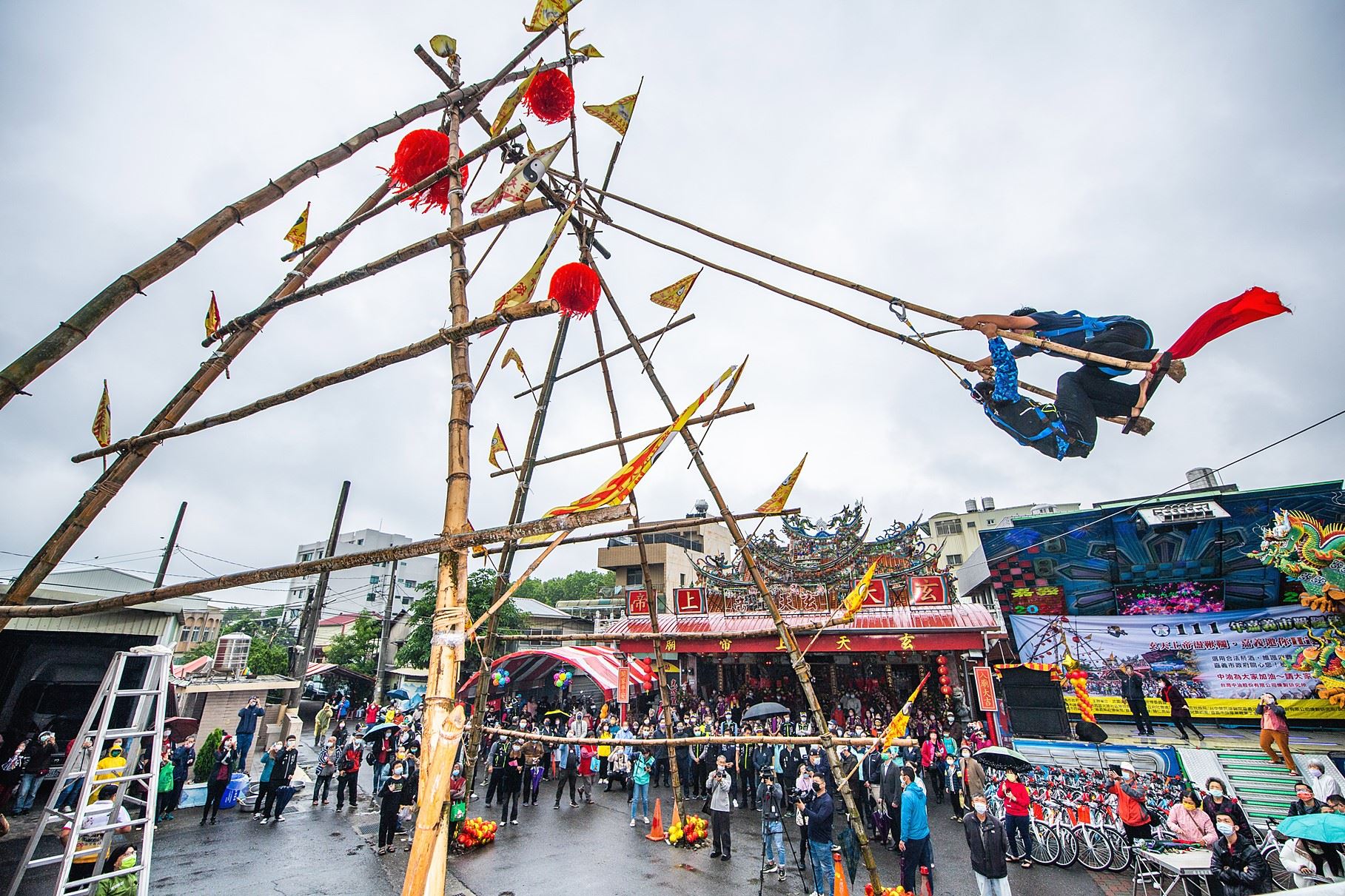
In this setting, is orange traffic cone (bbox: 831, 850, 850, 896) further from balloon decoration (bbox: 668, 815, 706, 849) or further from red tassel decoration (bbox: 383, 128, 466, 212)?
red tassel decoration (bbox: 383, 128, 466, 212)

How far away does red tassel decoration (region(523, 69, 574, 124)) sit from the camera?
224 inches

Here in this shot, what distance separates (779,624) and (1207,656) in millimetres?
13598

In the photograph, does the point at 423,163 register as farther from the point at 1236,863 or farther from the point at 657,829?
the point at 1236,863

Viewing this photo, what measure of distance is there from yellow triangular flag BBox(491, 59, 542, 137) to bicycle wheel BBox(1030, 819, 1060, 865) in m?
13.7

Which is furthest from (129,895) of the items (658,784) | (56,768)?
(658,784)

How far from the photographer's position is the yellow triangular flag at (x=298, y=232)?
5934 millimetres

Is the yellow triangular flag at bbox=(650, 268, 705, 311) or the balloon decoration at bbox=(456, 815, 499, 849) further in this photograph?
the balloon decoration at bbox=(456, 815, 499, 849)

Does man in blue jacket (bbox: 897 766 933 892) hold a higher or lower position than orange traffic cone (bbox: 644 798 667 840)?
higher

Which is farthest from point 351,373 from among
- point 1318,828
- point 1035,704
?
point 1035,704

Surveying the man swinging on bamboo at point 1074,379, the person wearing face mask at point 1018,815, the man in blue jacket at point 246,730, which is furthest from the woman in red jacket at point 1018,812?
the man in blue jacket at point 246,730

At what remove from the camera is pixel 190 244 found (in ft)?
16.2

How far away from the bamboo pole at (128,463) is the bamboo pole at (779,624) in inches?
135

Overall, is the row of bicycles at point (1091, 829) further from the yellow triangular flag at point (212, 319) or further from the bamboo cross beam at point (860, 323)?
the yellow triangular flag at point (212, 319)

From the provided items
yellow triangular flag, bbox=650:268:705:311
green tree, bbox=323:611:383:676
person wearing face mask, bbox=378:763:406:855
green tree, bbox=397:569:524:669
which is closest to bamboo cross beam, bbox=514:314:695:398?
yellow triangular flag, bbox=650:268:705:311
